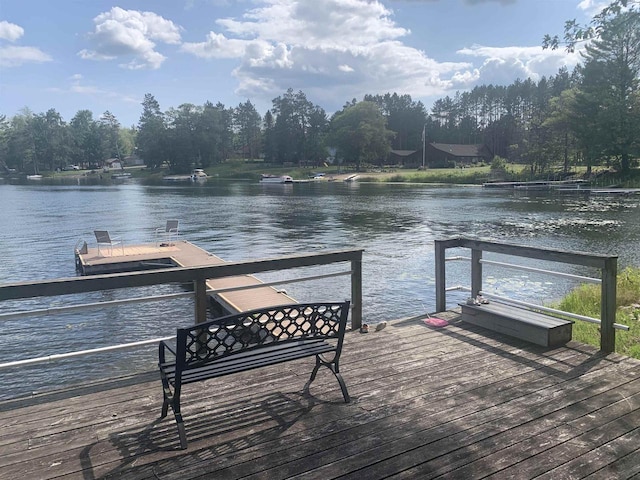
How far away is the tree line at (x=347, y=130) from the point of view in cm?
6019

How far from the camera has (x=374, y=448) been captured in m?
3.24

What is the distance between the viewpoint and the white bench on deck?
16.8 ft

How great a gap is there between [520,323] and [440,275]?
1.26 m

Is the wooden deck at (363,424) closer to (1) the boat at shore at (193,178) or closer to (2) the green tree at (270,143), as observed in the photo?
(1) the boat at shore at (193,178)

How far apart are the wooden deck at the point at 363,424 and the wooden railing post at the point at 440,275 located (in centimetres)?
157

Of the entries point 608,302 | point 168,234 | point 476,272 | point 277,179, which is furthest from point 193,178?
point 608,302

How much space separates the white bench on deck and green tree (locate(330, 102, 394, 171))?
95.4 metres

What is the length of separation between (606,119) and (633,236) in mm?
38430

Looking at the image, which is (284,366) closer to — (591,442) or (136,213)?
(591,442)

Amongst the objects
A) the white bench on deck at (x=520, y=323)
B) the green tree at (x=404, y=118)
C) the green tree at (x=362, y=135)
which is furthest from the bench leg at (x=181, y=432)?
the green tree at (x=404, y=118)

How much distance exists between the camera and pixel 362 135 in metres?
99.6

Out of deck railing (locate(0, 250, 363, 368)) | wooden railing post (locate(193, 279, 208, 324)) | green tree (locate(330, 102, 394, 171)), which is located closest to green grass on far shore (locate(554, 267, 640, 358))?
deck railing (locate(0, 250, 363, 368))

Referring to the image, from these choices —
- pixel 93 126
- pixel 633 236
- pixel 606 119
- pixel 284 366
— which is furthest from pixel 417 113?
pixel 284 366

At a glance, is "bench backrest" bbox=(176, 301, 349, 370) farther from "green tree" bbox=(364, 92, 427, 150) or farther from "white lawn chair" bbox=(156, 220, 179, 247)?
"green tree" bbox=(364, 92, 427, 150)
